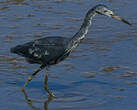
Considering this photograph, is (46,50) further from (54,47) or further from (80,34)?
(80,34)

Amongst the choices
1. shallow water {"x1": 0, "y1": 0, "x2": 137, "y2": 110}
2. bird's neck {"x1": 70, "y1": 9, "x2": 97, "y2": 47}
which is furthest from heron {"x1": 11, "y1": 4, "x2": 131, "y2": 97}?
shallow water {"x1": 0, "y1": 0, "x2": 137, "y2": 110}

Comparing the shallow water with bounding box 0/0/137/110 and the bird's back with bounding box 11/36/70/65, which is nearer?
the shallow water with bounding box 0/0/137/110

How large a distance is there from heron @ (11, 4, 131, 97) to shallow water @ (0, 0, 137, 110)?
0.41 metres

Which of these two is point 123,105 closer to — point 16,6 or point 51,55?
point 51,55

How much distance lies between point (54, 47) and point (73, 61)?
1639mm

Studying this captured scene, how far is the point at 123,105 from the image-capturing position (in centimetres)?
747

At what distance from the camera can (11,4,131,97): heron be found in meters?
8.05

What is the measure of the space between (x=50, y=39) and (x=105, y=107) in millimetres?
1567

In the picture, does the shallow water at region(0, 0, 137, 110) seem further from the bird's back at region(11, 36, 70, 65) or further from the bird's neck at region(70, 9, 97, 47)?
the bird's neck at region(70, 9, 97, 47)

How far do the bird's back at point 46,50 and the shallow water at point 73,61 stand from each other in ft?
1.77

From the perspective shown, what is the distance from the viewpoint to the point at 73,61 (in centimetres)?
968

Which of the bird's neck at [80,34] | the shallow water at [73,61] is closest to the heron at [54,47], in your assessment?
the bird's neck at [80,34]

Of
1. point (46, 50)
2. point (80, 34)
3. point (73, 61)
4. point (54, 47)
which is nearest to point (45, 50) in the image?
point (46, 50)

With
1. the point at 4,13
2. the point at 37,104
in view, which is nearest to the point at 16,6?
the point at 4,13
